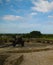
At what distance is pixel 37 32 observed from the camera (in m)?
37.5

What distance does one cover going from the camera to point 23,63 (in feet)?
37.6

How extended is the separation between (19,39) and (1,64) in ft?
36.7

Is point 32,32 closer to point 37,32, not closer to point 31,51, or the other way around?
point 37,32

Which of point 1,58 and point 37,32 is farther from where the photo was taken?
point 37,32

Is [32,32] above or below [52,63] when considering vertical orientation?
→ above

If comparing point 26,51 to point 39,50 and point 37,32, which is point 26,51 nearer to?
point 39,50

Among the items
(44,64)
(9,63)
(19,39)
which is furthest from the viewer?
(19,39)

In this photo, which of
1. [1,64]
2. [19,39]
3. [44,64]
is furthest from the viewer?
[19,39]

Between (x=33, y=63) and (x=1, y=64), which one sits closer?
(x=1, y=64)

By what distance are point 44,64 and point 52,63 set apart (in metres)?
0.57

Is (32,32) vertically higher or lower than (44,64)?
higher

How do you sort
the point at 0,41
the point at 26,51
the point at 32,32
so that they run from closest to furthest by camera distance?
the point at 26,51 → the point at 0,41 → the point at 32,32

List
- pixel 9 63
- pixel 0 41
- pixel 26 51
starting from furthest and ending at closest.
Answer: pixel 0 41, pixel 26 51, pixel 9 63

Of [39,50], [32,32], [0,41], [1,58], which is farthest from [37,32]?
[1,58]
